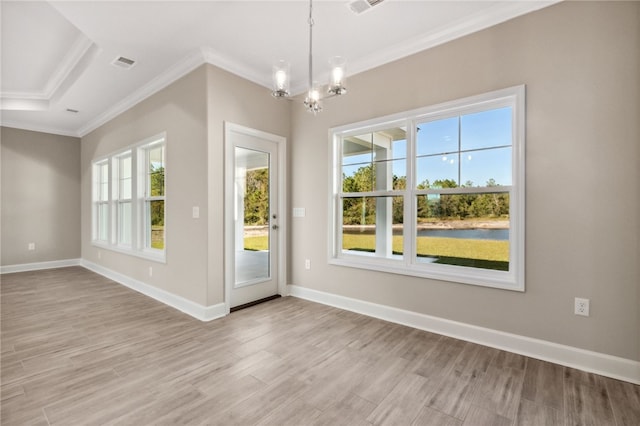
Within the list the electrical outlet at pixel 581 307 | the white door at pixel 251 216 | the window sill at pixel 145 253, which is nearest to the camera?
the electrical outlet at pixel 581 307

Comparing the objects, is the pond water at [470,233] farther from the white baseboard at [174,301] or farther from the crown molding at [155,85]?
the crown molding at [155,85]

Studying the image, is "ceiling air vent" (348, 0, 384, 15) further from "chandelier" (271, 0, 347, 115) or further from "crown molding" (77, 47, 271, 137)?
"crown molding" (77, 47, 271, 137)

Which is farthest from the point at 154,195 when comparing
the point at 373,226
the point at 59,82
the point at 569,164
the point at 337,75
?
the point at 569,164

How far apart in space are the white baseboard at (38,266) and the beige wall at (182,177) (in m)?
3.09

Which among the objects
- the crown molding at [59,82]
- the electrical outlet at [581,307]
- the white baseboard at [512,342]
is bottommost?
the white baseboard at [512,342]

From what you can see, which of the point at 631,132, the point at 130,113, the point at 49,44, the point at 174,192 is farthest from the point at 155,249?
the point at 631,132

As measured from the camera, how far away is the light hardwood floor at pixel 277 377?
1789mm

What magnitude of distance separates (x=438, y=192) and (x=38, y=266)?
25.0 ft

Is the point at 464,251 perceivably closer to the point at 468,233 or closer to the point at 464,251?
the point at 464,251

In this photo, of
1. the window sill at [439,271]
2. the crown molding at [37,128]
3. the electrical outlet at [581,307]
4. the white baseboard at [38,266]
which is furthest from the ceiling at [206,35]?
the white baseboard at [38,266]

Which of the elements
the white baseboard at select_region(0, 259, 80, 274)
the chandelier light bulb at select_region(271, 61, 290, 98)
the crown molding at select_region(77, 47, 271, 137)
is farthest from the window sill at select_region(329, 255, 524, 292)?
the white baseboard at select_region(0, 259, 80, 274)

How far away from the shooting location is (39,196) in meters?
Result: 6.15

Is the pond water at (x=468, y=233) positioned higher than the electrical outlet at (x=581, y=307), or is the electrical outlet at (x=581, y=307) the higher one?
the pond water at (x=468, y=233)

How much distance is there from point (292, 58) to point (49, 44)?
2755mm
